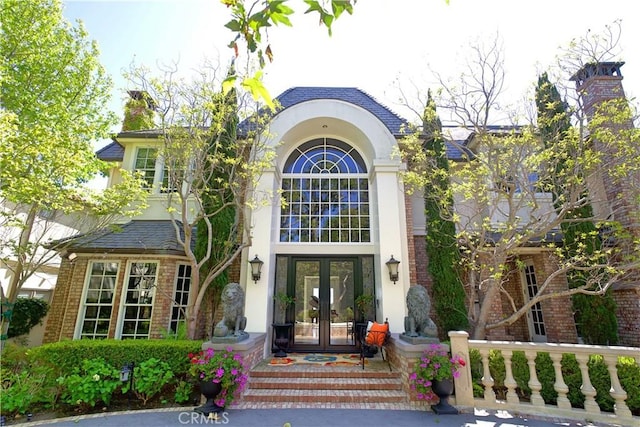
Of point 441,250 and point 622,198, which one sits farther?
point 441,250

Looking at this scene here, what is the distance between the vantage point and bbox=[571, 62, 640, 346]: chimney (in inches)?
288

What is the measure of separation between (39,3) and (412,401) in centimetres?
1391

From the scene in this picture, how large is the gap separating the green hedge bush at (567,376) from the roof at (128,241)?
8346 millimetres

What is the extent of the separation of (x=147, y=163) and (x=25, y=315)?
21.0 feet

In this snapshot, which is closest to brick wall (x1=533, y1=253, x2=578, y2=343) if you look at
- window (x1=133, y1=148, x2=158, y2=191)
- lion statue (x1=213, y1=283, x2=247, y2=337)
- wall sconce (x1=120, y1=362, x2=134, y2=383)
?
lion statue (x1=213, y1=283, x2=247, y2=337)

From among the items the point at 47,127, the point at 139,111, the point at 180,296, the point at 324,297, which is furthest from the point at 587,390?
the point at 139,111

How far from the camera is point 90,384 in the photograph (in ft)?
17.8

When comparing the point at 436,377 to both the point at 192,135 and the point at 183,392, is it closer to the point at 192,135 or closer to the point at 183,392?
the point at 183,392

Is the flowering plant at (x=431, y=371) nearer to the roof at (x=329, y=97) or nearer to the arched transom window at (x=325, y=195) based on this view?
the arched transom window at (x=325, y=195)

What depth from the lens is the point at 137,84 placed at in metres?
7.61

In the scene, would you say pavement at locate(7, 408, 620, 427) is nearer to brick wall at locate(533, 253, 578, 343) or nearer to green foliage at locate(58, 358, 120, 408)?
green foliage at locate(58, 358, 120, 408)

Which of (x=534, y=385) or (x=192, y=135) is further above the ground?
(x=192, y=135)

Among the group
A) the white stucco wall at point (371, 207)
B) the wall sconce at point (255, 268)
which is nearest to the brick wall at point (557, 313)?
the white stucco wall at point (371, 207)

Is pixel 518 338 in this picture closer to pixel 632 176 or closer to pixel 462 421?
pixel 632 176
